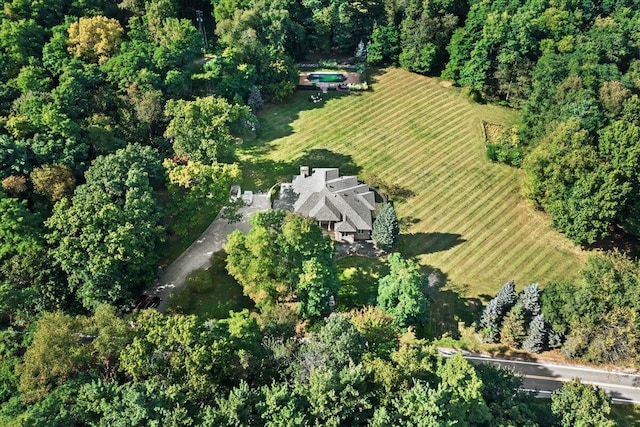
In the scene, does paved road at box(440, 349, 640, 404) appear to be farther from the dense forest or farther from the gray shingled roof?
the gray shingled roof

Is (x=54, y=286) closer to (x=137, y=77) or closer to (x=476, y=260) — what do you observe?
(x=137, y=77)

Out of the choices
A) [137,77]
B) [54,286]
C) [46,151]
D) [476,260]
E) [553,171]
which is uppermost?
[137,77]

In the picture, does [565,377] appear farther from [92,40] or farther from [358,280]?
[92,40]

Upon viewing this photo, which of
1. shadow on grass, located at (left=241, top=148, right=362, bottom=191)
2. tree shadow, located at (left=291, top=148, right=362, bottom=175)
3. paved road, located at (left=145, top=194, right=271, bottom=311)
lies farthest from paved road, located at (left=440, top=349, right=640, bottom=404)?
shadow on grass, located at (left=241, top=148, right=362, bottom=191)

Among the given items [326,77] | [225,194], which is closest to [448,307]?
[225,194]

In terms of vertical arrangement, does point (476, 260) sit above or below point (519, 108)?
below

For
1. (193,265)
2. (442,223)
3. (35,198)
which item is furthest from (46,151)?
(442,223)
